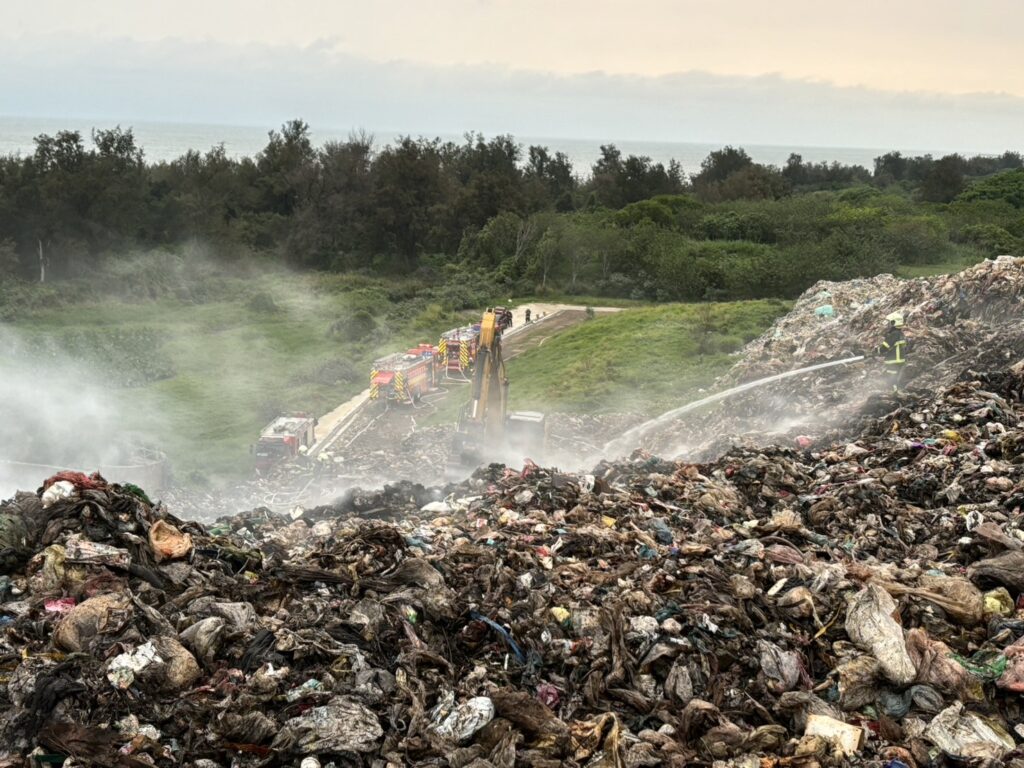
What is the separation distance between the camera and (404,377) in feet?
81.1

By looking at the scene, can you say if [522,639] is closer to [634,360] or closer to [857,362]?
[857,362]

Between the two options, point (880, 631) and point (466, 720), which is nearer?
point (466, 720)

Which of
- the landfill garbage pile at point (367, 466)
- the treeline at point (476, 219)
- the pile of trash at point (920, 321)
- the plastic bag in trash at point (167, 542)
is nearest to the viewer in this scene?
the plastic bag in trash at point (167, 542)

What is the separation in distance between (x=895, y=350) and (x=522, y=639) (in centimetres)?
1254

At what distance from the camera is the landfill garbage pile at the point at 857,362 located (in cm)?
1534

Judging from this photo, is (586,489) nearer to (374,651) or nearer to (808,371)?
(374,651)

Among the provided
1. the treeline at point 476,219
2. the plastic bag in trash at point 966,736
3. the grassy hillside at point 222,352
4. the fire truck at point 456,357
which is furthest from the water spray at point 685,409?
the treeline at point 476,219

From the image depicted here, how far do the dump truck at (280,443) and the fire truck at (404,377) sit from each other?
163 inches

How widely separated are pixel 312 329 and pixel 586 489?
26384mm

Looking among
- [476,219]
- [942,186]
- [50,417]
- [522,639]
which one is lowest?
[50,417]

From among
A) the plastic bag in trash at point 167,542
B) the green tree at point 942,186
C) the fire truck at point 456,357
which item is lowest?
the fire truck at point 456,357

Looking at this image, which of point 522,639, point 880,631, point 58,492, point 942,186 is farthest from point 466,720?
point 942,186

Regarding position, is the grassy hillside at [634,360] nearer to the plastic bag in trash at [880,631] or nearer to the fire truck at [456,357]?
the fire truck at [456,357]

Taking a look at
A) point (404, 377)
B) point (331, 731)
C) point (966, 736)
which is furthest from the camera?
point (404, 377)
